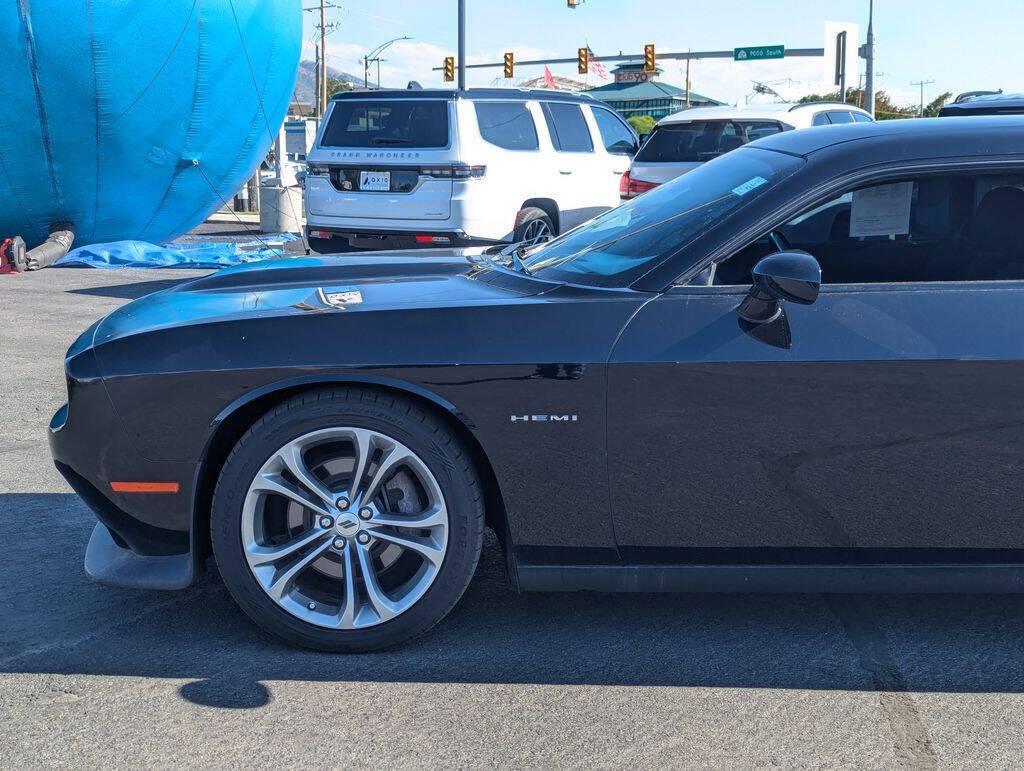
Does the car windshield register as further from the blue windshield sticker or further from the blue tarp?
the blue tarp

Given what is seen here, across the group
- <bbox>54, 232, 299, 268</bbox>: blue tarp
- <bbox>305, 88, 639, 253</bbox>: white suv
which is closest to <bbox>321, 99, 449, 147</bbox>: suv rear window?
<bbox>305, 88, 639, 253</bbox>: white suv

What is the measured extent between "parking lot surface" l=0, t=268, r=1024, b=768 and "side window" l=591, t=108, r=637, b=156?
964cm

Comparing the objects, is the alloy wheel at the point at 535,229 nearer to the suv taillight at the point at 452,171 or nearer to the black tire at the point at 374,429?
the suv taillight at the point at 452,171

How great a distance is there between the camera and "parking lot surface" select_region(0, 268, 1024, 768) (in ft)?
9.24

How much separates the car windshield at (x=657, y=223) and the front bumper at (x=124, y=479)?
1364 mm

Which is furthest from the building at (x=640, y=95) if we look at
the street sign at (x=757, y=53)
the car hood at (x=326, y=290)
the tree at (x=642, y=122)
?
the car hood at (x=326, y=290)

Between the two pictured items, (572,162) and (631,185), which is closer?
(572,162)

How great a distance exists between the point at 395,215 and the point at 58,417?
23.1 ft

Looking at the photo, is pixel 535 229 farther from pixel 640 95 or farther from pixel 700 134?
pixel 640 95

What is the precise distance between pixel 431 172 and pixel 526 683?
25.2 ft

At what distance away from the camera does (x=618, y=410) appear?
314cm

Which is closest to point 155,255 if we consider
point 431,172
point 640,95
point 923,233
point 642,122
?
→ point 431,172

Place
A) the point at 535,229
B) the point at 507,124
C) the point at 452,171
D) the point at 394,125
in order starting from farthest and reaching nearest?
1. the point at 535,229
2. the point at 507,124
3. the point at 394,125
4. the point at 452,171

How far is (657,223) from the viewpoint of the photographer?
3.66 m
